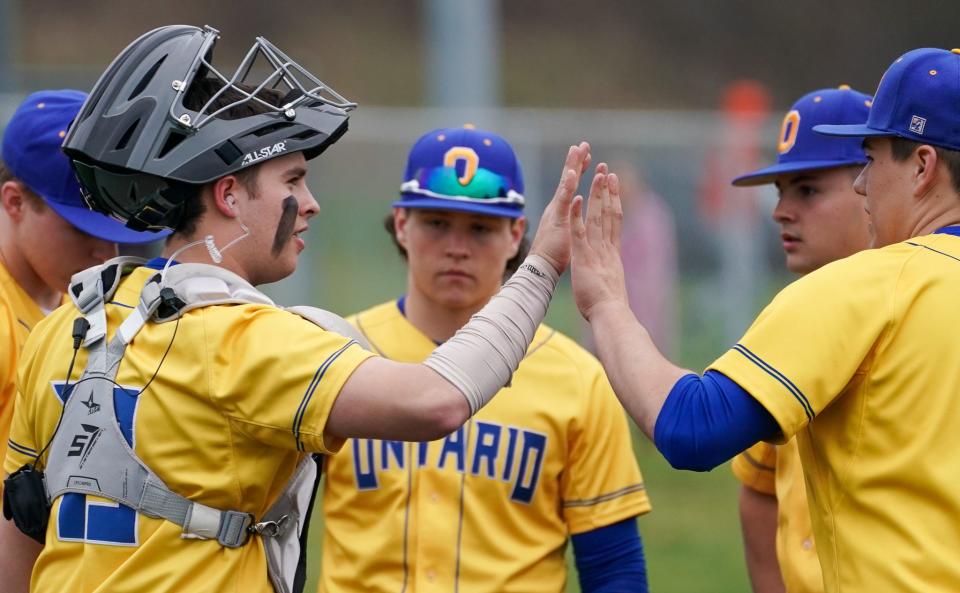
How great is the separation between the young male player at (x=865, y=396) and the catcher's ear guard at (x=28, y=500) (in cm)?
146

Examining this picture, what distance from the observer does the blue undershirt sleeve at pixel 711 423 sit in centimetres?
292

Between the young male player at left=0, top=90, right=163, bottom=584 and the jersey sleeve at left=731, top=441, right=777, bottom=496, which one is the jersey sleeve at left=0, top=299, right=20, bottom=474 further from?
the jersey sleeve at left=731, top=441, right=777, bottom=496

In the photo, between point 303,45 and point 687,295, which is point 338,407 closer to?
point 687,295

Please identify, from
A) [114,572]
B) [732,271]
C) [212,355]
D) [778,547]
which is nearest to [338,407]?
[212,355]

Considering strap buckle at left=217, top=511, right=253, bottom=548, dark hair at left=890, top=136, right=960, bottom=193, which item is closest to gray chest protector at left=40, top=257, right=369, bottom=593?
strap buckle at left=217, top=511, right=253, bottom=548

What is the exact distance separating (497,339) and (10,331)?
5.62ft

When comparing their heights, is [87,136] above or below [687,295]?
above

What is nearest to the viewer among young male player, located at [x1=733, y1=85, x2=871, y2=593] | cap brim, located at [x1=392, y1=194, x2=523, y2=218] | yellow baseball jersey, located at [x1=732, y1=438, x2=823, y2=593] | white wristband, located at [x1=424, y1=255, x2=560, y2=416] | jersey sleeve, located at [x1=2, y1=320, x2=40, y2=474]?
white wristband, located at [x1=424, y1=255, x2=560, y2=416]

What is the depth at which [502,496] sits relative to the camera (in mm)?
4145

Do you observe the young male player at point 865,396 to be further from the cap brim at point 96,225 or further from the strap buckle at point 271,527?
the cap brim at point 96,225

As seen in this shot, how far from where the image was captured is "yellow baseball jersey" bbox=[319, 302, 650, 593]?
4.07m

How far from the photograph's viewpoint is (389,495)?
414cm

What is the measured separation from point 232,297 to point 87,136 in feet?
1.76

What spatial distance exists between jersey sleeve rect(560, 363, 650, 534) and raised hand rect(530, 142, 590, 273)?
929 millimetres
